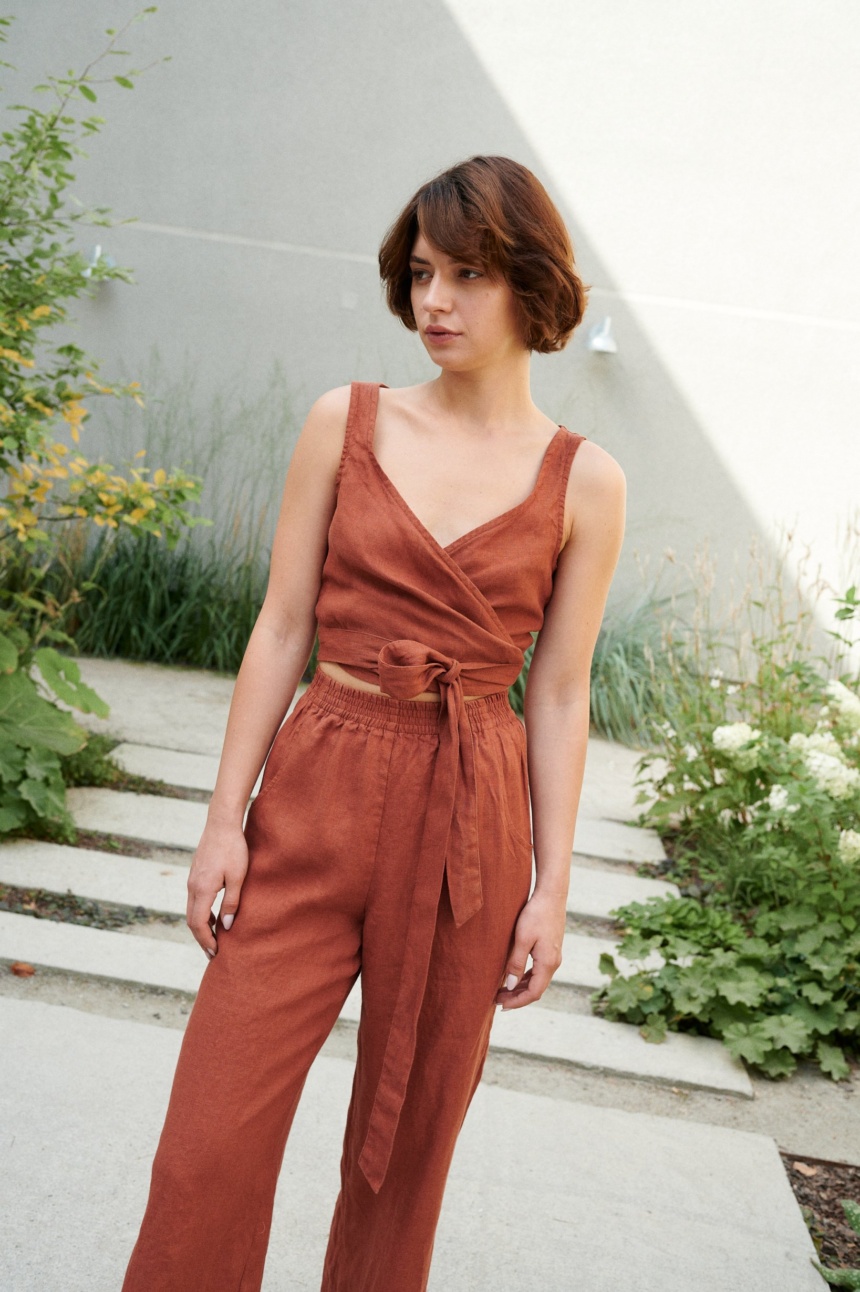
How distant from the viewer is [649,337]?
6.11m

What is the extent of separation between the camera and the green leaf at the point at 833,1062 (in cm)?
294

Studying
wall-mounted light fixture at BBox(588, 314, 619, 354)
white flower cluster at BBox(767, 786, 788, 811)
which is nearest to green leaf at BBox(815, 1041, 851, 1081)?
white flower cluster at BBox(767, 786, 788, 811)

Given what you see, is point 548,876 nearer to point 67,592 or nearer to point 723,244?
point 67,592

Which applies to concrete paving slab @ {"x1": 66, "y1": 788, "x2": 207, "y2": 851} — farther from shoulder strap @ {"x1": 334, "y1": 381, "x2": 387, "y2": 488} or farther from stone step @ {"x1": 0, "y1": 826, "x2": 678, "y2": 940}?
shoulder strap @ {"x1": 334, "y1": 381, "x2": 387, "y2": 488}

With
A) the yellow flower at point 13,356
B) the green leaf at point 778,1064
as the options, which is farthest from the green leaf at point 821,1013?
the yellow flower at point 13,356

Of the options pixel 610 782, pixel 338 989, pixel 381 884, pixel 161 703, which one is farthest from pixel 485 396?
pixel 161 703

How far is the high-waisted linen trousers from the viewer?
1357mm

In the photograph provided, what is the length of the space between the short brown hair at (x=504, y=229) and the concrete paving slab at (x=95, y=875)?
7.44 ft

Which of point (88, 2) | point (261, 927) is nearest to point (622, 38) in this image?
point (88, 2)

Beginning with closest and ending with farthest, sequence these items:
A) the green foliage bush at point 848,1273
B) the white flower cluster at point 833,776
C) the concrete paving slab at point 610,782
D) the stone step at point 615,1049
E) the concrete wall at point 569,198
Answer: the green foliage bush at point 848,1273 → the stone step at point 615,1049 → the white flower cluster at point 833,776 → the concrete paving slab at point 610,782 → the concrete wall at point 569,198

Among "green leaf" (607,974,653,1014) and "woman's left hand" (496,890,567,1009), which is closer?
"woman's left hand" (496,890,567,1009)

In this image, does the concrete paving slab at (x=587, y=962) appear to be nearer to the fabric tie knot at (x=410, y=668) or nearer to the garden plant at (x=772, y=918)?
the garden plant at (x=772, y=918)

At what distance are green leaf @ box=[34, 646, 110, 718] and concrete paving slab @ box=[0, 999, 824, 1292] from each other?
3.88ft

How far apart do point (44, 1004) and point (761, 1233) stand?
1.65 metres
